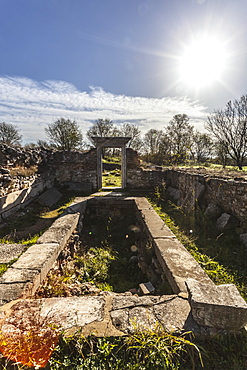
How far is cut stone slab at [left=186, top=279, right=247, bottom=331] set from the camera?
1639mm

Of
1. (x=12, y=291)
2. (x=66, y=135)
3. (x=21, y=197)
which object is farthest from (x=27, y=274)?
(x=66, y=135)

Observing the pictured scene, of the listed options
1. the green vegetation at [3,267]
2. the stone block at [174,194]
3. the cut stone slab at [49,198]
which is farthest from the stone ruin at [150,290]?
the stone block at [174,194]

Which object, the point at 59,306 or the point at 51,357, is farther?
the point at 59,306

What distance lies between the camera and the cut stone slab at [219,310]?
64.5 inches

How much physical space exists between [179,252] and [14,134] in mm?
28344

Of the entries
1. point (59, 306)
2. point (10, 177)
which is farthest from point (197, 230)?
point (10, 177)

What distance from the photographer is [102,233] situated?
18.8 feet

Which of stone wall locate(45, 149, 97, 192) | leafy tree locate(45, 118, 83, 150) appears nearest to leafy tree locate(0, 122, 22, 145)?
leafy tree locate(45, 118, 83, 150)

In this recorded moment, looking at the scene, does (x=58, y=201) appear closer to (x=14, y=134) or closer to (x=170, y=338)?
(x=170, y=338)

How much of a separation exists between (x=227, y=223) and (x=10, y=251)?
16.8 ft

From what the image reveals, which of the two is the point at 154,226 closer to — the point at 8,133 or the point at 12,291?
the point at 12,291

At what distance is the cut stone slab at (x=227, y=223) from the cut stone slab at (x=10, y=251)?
15.6 ft

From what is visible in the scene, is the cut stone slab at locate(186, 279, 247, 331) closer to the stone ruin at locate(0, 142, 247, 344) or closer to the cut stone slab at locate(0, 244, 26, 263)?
the stone ruin at locate(0, 142, 247, 344)

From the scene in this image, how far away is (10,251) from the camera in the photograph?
11.8 feet
